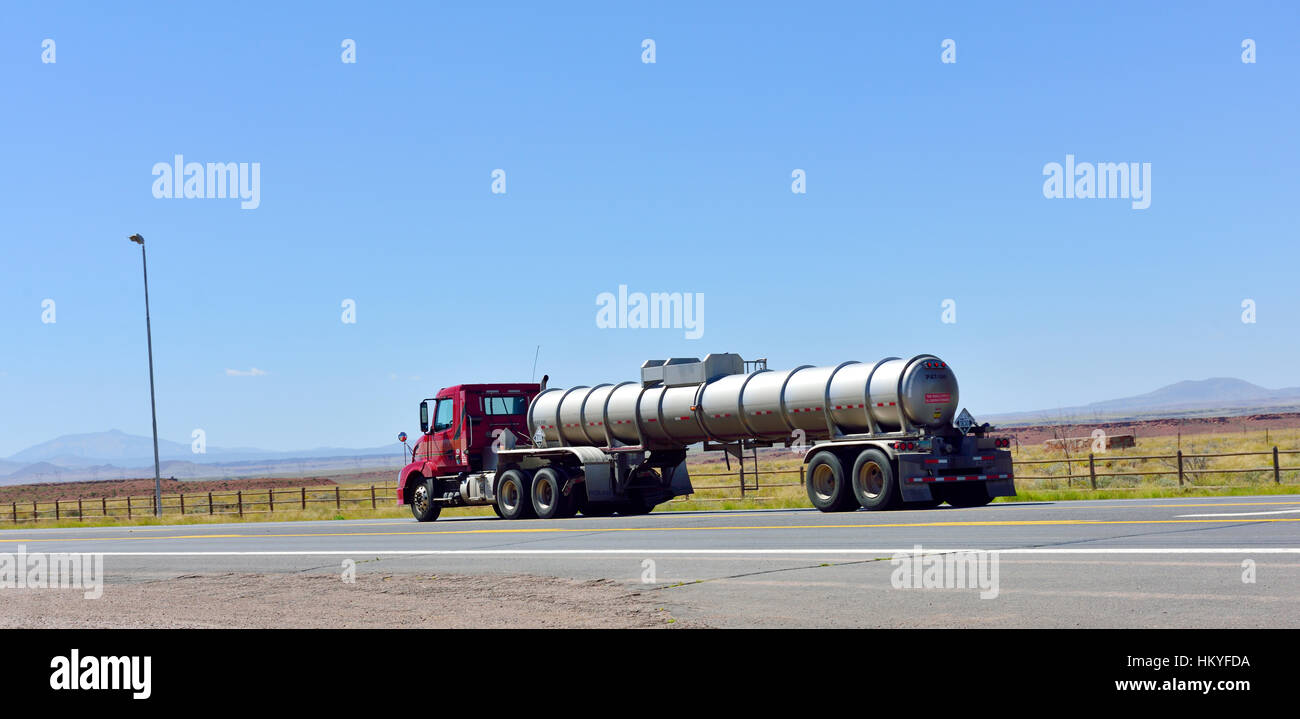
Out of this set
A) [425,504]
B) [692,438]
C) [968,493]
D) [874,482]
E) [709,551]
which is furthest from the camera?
[425,504]

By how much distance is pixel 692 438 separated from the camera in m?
26.6

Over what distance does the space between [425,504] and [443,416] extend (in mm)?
2160

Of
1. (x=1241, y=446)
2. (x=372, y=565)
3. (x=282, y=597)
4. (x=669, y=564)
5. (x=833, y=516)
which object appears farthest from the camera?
(x=1241, y=446)

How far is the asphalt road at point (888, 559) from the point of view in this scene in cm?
981

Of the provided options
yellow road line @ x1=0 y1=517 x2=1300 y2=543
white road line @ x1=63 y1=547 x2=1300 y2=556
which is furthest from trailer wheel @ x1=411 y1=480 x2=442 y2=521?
white road line @ x1=63 y1=547 x2=1300 y2=556

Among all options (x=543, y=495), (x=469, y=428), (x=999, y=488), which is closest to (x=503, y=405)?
(x=469, y=428)

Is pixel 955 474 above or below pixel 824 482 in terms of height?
above

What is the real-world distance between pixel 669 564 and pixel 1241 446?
52.0m

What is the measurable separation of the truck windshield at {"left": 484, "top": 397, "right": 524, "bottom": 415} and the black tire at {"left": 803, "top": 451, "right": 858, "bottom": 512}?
8.70m

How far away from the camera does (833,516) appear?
22.0 m
